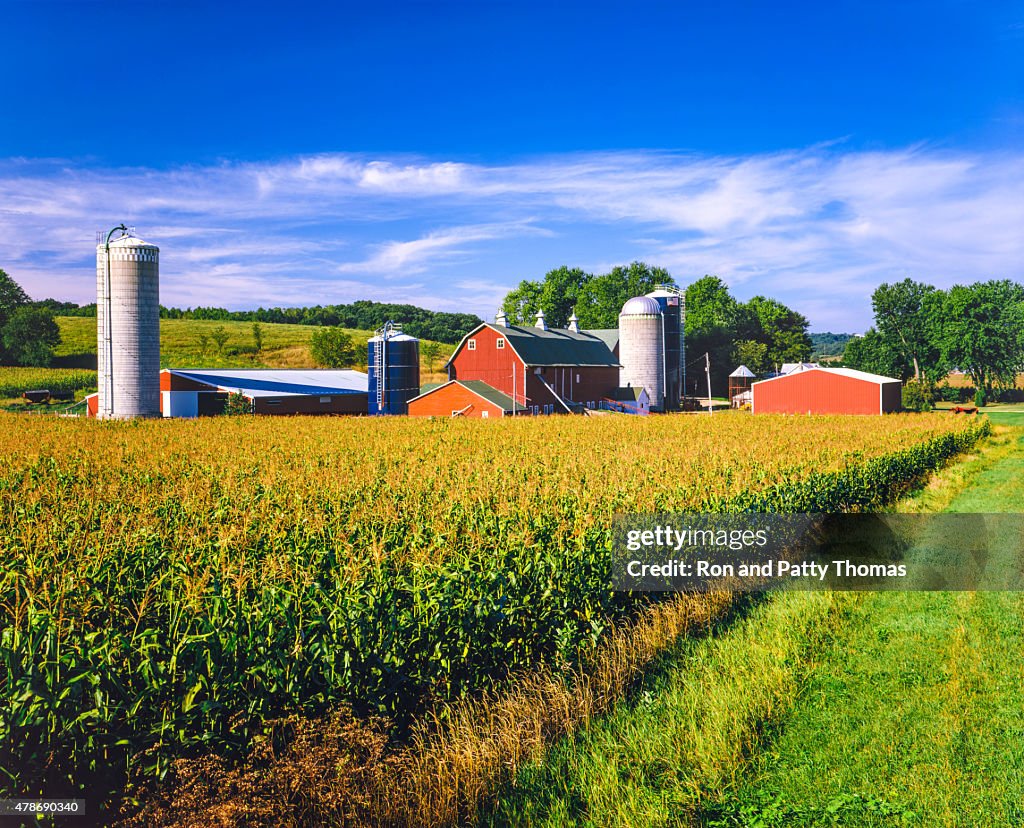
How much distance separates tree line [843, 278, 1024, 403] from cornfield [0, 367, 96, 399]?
7763cm

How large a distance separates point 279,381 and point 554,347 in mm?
19818

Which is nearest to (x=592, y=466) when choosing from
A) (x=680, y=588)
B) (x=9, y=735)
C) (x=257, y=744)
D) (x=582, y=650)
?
(x=680, y=588)

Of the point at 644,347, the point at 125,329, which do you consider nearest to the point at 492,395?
the point at 644,347

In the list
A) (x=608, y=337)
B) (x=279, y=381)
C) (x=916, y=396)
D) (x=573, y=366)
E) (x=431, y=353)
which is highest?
(x=431, y=353)

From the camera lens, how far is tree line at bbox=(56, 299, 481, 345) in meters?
126

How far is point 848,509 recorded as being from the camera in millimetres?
14734

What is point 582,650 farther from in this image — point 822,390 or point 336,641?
point 822,390

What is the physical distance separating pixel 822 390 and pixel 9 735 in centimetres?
4885

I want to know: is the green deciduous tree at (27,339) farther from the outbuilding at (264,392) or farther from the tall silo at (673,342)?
the tall silo at (673,342)

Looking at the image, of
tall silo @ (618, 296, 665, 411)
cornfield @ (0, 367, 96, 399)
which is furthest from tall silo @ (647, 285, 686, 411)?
cornfield @ (0, 367, 96, 399)

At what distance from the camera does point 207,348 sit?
89188mm

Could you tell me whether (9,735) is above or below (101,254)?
below

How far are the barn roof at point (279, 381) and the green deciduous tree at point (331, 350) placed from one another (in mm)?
29323

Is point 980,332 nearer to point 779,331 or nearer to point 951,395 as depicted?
point 951,395
